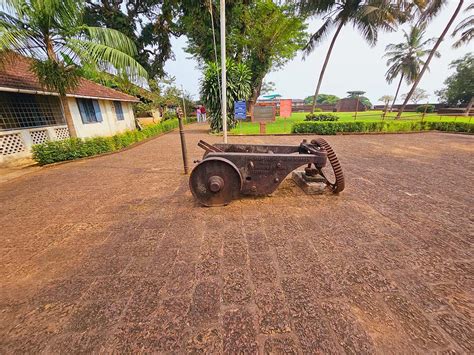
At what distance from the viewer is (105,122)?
1309 cm

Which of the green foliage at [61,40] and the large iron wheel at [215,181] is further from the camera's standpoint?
the green foliage at [61,40]

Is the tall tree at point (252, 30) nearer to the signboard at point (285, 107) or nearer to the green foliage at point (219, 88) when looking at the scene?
the green foliage at point (219, 88)

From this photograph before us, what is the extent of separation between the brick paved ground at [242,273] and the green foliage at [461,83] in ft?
145

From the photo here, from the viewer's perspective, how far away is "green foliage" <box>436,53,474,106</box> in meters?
30.1

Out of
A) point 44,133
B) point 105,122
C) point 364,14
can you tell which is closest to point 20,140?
point 44,133

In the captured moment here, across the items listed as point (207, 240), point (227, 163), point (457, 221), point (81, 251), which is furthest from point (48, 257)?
point (457, 221)

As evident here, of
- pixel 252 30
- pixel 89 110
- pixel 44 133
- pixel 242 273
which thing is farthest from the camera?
pixel 252 30

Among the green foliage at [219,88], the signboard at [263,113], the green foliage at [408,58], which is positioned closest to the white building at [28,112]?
the green foliage at [219,88]

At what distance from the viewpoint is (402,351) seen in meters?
1.25

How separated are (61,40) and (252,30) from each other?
20.1 m

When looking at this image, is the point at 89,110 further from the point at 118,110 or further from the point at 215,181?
the point at 215,181

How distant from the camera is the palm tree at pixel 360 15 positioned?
14297 millimetres

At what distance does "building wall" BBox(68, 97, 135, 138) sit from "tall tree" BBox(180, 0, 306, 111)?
9101 millimetres

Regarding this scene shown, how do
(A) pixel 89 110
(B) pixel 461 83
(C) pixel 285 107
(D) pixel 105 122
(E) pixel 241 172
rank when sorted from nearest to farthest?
1. (E) pixel 241 172
2. (A) pixel 89 110
3. (D) pixel 105 122
4. (C) pixel 285 107
5. (B) pixel 461 83
